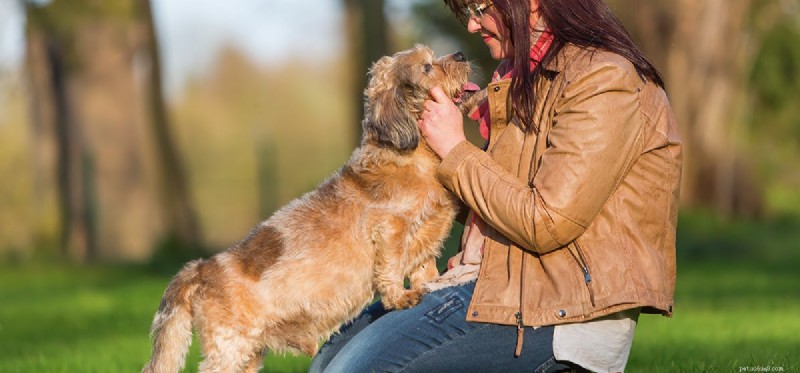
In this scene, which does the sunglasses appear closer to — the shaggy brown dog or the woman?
the woman

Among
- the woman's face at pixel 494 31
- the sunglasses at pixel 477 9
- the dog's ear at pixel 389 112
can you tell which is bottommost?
the dog's ear at pixel 389 112

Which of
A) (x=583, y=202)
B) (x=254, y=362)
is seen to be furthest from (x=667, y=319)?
(x=583, y=202)

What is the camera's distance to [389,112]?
5.83 m

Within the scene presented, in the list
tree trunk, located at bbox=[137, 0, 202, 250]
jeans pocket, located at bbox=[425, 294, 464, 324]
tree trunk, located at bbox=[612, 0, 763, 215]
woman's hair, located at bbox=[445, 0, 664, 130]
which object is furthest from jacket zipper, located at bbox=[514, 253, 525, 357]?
tree trunk, located at bbox=[612, 0, 763, 215]

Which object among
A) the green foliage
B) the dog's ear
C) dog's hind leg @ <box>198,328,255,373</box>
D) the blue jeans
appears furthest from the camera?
the green foliage

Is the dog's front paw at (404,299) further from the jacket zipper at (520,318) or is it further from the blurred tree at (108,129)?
the blurred tree at (108,129)

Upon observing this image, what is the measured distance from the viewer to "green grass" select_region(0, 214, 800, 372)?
28.8 feet

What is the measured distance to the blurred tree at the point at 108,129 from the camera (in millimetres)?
23125

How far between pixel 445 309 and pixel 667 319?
778 cm

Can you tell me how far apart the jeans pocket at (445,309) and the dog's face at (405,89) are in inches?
33.1

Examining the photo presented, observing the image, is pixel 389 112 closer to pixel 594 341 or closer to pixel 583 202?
pixel 583 202

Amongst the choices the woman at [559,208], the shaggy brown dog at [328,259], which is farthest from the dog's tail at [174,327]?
the woman at [559,208]

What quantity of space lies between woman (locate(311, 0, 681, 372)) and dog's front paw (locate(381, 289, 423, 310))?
0.92 feet

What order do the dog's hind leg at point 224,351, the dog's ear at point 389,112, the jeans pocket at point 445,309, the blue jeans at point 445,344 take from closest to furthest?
the blue jeans at point 445,344, the jeans pocket at point 445,309, the dog's hind leg at point 224,351, the dog's ear at point 389,112
